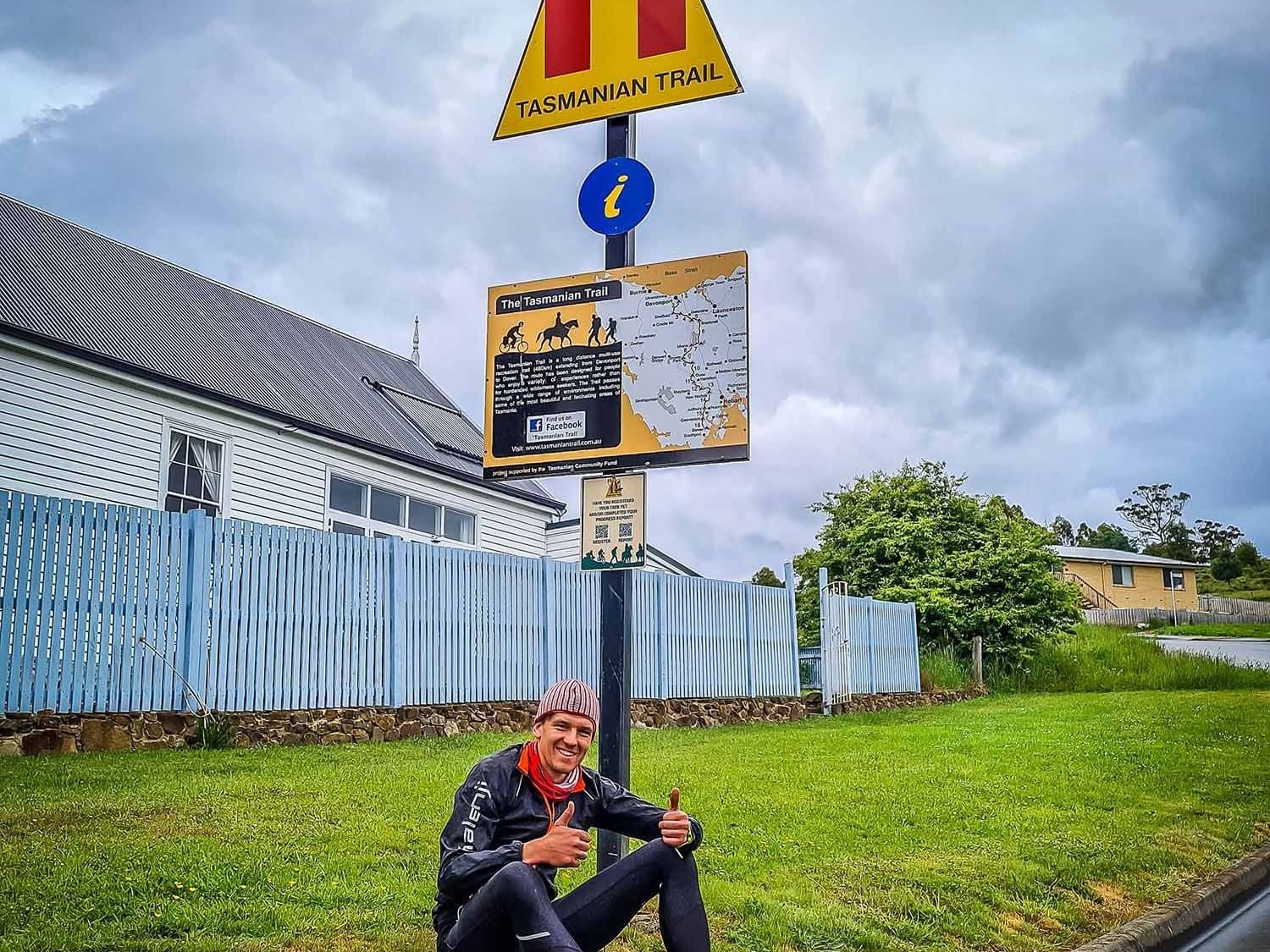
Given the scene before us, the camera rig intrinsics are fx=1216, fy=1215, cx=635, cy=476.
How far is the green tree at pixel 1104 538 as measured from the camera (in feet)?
320

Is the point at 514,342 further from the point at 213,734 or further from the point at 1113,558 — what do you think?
the point at 1113,558

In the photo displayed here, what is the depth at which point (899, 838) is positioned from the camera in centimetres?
867

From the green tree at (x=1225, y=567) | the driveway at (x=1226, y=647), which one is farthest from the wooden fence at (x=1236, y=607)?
the driveway at (x=1226, y=647)

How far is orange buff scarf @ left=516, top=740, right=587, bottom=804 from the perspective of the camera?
4680 millimetres

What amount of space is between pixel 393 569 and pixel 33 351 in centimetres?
525

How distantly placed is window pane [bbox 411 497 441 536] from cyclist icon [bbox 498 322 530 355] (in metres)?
15.3

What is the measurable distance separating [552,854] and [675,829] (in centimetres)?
64

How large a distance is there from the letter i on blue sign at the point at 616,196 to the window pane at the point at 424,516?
15.6m

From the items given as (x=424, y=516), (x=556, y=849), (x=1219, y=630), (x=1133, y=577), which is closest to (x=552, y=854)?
(x=556, y=849)

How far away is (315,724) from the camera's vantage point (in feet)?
43.2

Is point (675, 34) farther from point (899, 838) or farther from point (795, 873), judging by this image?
point (899, 838)

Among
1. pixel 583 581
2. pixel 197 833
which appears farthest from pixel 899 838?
pixel 583 581

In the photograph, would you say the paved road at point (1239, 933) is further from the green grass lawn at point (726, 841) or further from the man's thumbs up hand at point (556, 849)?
the man's thumbs up hand at point (556, 849)

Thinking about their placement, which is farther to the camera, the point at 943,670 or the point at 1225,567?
the point at 1225,567
